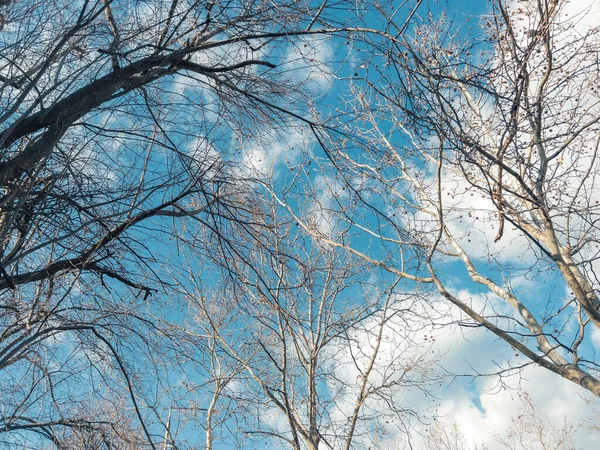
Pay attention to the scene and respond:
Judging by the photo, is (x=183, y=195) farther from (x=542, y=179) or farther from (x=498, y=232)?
(x=498, y=232)

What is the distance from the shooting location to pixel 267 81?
3422 millimetres

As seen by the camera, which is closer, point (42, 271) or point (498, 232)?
point (42, 271)

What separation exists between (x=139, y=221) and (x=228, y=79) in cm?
109

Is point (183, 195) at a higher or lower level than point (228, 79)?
lower

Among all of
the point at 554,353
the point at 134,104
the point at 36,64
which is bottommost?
the point at 554,353

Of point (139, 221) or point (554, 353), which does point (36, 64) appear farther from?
point (554, 353)

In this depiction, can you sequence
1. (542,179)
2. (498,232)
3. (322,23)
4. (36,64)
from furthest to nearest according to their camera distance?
(498,232) < (542,179) < (322,23) < (36,64)

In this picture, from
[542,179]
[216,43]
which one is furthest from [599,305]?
[216,43]

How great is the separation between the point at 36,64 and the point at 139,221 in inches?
43.8

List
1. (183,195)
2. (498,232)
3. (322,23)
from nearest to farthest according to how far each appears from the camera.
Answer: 1. (322,23)
2. (183,195)
3. (498,232)

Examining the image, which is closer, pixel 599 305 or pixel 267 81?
pixel 267 81

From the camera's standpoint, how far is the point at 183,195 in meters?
3.30

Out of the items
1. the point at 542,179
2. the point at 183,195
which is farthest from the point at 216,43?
the point at 542,179

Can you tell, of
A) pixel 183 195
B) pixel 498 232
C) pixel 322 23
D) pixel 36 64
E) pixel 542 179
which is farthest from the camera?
pixel 498 232
